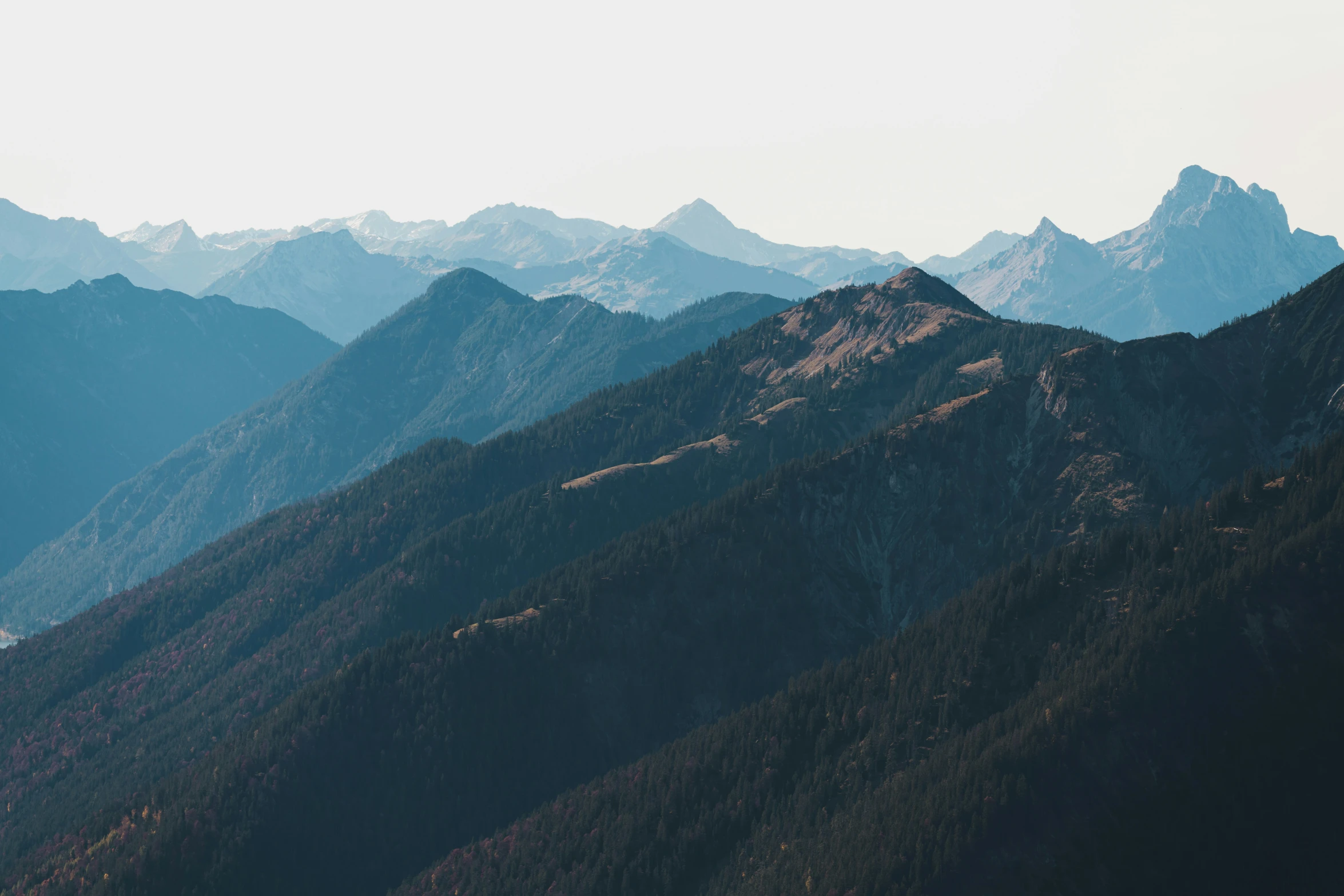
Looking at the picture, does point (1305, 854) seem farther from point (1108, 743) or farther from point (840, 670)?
point (840, 670)

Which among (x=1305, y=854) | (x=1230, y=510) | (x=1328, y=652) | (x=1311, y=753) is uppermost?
(x=1230, y=510)

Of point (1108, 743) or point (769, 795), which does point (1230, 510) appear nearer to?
point (1108, 743)

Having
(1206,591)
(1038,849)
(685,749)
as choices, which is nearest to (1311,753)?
(1206,591)

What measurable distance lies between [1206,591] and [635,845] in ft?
299

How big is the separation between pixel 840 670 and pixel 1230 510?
6522 cm

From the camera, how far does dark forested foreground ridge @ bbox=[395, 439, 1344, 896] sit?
138 metres

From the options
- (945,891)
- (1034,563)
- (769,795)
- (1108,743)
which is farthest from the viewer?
(1034,563)

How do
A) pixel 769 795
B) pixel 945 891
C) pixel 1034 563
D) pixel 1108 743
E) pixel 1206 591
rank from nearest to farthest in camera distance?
pixel 945 891
pixel 1108 743
pixel 1206 591
pixel 769 795
pixel 1034 563

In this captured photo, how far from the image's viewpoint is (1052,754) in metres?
144

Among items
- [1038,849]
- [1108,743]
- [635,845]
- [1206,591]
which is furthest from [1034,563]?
[635,845]

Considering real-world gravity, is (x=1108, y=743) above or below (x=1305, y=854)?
above

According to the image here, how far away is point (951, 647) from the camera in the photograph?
178000mm

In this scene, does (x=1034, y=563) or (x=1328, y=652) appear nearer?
(x=1328, y=652)

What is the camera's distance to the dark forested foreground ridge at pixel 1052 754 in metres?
138
